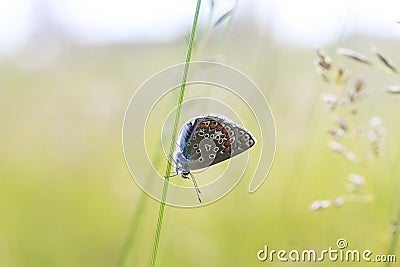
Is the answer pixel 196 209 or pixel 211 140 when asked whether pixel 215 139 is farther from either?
pixel 196 209

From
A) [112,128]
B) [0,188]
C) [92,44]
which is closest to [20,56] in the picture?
[92,44]

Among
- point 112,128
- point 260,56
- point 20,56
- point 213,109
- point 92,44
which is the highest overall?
point 92,44

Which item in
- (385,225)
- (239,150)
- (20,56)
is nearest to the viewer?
(239,150)

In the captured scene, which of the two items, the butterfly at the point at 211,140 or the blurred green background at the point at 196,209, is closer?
the butterfly at the point at 211,140

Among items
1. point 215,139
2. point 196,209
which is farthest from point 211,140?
point 196,209

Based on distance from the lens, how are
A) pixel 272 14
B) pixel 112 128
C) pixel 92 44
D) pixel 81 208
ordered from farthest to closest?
1. pixel 92 44
2. pixel 112 128
3. pixel 81 208
4. pixel 272 14

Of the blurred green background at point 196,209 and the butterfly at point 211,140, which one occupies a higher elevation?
the blurred green background at point 196,209

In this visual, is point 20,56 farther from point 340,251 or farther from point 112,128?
point 340,251
